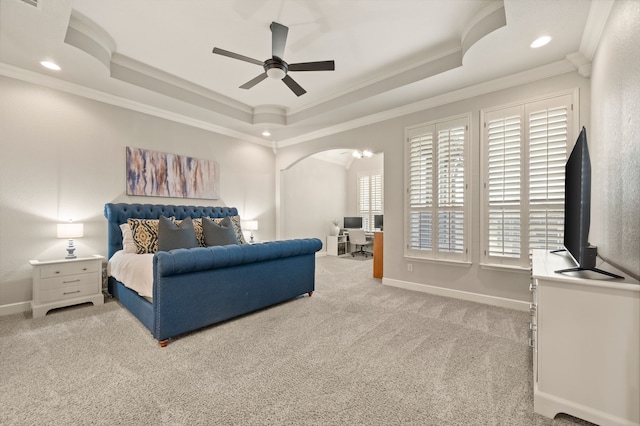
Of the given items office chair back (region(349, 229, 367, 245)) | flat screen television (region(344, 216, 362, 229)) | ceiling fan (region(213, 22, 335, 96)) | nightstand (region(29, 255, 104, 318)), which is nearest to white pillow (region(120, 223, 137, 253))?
nightstand (region(29, 255, 104, 318))

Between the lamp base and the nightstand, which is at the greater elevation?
the lamp base

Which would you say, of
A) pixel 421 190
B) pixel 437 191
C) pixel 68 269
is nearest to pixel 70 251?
pixel 68 269

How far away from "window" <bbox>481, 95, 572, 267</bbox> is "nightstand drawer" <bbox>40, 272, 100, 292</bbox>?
4.83m

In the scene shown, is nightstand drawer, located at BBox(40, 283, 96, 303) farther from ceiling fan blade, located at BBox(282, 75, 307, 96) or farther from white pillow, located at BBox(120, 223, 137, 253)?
ceiling fan blade, located at BBox(282, 75, 307, 96)

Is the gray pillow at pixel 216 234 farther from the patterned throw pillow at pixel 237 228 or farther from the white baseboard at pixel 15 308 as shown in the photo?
the white baseboard at pixel 15 308

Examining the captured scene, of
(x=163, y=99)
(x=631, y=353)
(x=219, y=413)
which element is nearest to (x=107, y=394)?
(x=219, y=413)

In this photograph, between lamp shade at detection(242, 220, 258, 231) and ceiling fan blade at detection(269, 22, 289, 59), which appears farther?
lamp shade at detection(242, 220, 258, 231)

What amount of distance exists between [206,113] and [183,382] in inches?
155

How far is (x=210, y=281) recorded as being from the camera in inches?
102

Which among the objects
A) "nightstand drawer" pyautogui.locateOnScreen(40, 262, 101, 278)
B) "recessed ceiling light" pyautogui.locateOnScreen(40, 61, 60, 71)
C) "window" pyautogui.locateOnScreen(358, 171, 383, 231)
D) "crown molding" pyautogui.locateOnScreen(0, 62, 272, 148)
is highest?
"recessed ceiling light" pyautogui.locateOnScreen(40, 61, 60, 71)

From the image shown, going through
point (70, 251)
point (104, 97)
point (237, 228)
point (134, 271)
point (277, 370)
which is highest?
point (104, 97)

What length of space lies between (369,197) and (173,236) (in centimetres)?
589

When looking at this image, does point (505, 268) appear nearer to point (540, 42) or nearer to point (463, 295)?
point (463, 295)

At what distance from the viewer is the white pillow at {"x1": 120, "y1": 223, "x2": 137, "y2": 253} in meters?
3.57
